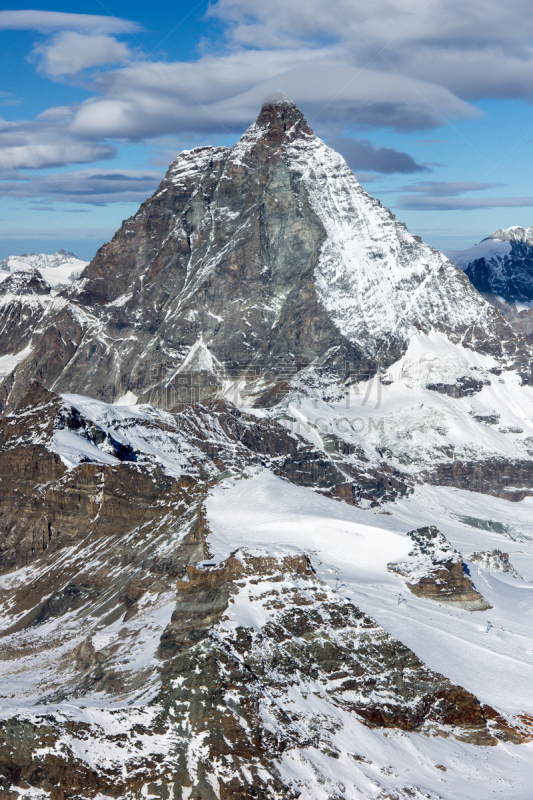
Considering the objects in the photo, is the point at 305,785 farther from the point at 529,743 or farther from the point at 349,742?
the point at 529,743

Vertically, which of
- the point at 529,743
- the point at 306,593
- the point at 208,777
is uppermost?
the point at 306,593

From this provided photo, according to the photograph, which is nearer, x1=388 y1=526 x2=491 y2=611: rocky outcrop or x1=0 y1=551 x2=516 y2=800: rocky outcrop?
x1=0 y1=551 x2=516 y2=800: rocky outcrop

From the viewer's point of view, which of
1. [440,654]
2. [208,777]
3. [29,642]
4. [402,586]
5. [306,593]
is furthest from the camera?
[29,642]

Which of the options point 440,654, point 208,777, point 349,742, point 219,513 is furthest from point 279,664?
point 219,513

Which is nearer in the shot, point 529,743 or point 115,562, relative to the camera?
point 529,743

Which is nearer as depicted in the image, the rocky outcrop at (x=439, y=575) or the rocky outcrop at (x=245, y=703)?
the rocky outcrop at (x=245, y=703)

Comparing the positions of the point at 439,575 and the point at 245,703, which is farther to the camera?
the point at 439,575

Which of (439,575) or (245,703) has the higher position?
(245,703)

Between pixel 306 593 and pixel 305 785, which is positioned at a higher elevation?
pixel 306 593
